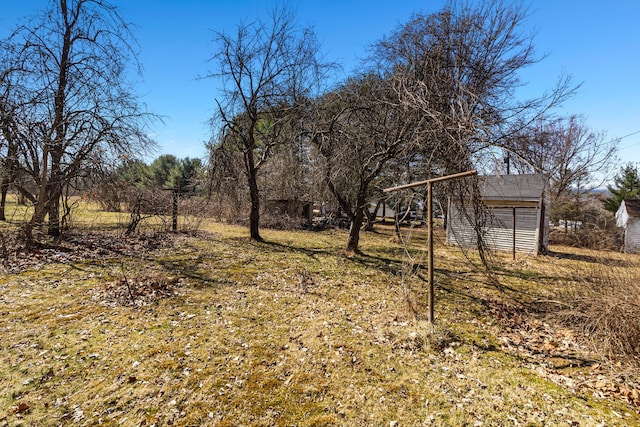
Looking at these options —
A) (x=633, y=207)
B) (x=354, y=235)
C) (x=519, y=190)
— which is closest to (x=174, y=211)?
(x=354, y=235)

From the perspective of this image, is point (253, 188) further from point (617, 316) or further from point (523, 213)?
point (523, 213)

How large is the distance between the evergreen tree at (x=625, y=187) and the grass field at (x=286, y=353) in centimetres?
1813

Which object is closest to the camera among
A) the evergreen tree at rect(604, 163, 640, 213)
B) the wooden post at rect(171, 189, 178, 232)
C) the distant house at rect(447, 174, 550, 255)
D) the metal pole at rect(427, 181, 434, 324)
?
the metal pole at rect(427, 181, 434, 324)

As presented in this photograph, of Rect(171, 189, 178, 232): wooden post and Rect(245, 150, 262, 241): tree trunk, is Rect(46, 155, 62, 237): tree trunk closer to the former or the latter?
Rect(171, 189, 178, 232): wooden post

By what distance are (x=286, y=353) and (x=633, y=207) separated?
19066 millimetres

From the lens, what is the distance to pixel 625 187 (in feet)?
61.1

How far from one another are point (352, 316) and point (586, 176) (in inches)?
856

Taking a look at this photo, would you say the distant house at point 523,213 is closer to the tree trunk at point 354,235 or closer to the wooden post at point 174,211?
the tree trunk at point 354,235

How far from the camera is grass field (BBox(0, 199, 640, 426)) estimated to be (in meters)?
2.51

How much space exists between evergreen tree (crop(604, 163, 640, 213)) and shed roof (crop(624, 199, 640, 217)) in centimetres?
434

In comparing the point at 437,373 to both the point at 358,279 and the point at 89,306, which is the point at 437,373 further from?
the point at 89,306

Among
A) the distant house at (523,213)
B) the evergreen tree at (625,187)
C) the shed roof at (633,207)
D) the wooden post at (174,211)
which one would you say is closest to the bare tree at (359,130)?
the distant house at (523,213)

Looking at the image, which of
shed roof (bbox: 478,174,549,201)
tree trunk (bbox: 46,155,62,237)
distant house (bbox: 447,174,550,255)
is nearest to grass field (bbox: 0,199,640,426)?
tree trunk (bbox: 46,155,62,237)

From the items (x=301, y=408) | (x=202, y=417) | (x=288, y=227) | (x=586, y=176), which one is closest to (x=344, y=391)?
(x=301, y=408)
